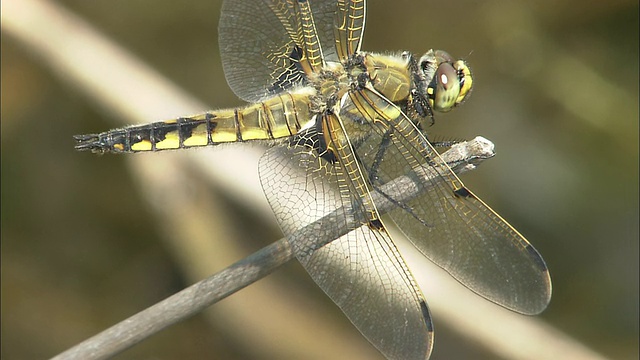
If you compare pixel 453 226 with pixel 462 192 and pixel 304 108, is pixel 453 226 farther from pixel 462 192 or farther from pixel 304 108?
pixel 304 108

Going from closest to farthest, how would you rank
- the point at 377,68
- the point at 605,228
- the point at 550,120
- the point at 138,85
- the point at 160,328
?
1. the point at 160,328
2. the point at 377,68
3. the point at 138,85
4. the point at 605,228
5. the point at 550,120

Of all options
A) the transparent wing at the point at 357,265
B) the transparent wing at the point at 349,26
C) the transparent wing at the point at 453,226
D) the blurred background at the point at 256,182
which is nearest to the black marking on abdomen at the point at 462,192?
the transparent wing at the point at 453,226

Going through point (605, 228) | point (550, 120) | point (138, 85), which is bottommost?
point (605, 228)

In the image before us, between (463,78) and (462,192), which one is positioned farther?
(463,78)

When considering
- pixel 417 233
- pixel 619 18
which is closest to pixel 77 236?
pixel 417 233

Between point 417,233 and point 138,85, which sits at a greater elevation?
point 138,85

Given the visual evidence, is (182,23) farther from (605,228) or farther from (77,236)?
(605,228)

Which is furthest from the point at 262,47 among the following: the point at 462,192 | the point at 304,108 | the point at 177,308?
the point at 177,308
